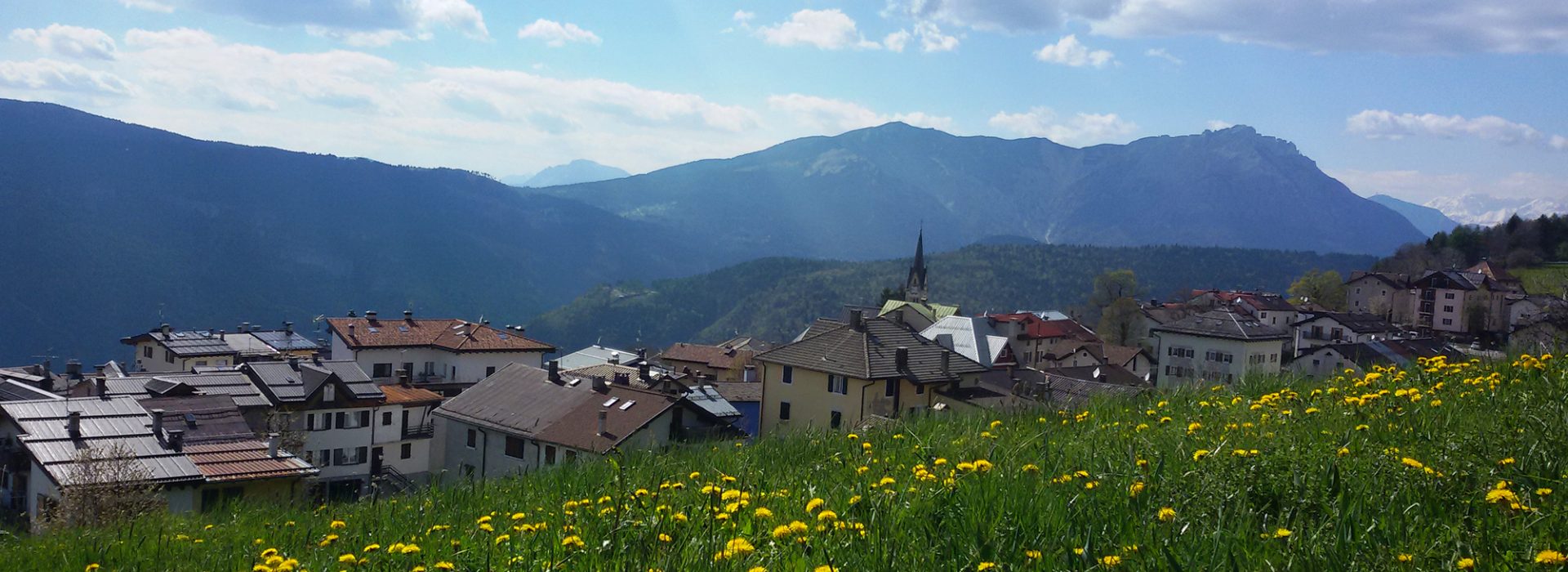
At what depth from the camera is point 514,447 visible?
3064 cm

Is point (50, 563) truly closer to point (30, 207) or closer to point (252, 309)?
point (252, 309)

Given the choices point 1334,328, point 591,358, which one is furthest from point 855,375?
point 1334,328

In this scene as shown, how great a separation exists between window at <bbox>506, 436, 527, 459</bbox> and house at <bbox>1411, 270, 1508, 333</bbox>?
5924 centimetres

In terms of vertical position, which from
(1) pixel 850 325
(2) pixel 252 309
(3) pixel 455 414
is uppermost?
(1) pixel 850 325

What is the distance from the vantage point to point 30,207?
648 feet

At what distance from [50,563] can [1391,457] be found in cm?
764

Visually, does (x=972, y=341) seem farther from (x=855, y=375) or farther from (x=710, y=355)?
(x=855, y=375)

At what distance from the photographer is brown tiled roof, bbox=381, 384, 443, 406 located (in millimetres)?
38938

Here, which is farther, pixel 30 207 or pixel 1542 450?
pixel 30 207

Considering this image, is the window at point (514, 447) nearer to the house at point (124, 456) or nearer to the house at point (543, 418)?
the house at point (543, 418)

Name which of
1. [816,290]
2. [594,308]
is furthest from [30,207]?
[816,290]

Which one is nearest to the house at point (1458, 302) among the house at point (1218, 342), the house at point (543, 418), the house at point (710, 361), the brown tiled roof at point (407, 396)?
the house at point (1218, 342)

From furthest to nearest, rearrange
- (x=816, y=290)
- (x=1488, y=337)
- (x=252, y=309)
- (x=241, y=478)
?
(x=252, y=309)
(x=816, y=290)
(x=1488, y=337)
(x=241, y=478)

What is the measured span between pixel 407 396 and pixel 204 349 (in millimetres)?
21572
